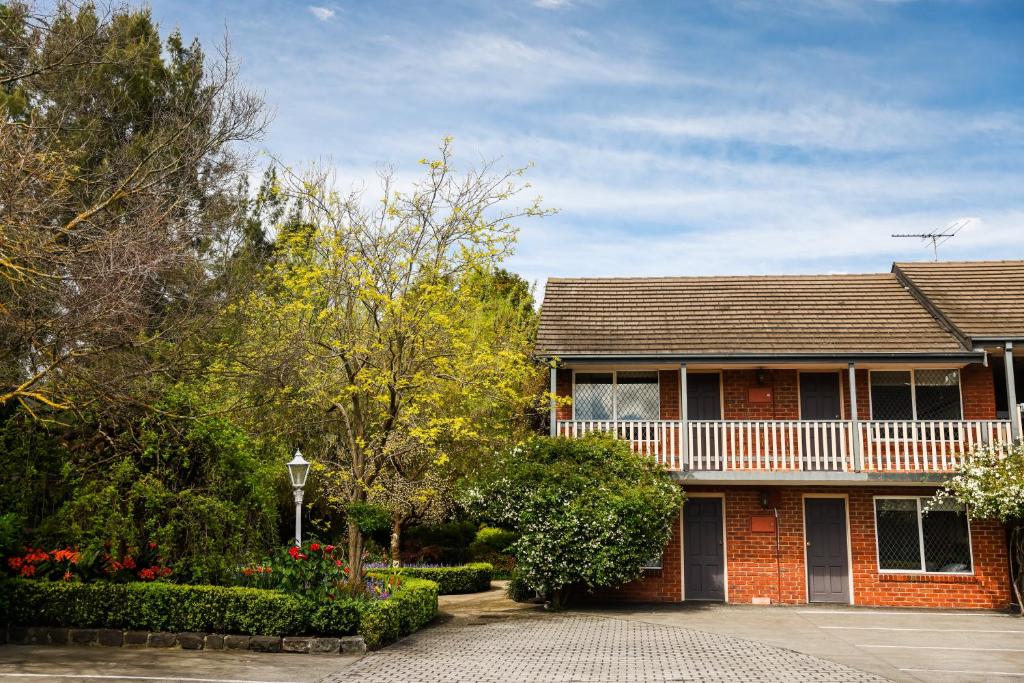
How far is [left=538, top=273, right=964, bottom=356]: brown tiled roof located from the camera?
63.3 feet

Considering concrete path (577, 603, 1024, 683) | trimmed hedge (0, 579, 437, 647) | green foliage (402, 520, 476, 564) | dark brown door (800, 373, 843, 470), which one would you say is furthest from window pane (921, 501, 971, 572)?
trimmed hedge (0, 579, 437, 647)

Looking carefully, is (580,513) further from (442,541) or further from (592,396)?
(442,541)

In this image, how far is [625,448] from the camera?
1775cm

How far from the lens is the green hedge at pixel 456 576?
64.4 ft

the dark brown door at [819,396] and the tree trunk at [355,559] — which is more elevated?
the dark brown door at [819,396]

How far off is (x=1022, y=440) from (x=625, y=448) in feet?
25.9

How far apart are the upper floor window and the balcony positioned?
317 mm

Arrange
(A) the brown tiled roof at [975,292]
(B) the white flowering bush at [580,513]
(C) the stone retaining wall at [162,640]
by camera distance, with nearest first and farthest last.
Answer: (C) the stone retaining wall at [162,640]
(B) the white flowering bush at [580,513]
(A) the brown tiled roof at [975,292]

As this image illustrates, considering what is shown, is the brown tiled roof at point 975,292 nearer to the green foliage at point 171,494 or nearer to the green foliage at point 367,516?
the green foliage at point 367,516

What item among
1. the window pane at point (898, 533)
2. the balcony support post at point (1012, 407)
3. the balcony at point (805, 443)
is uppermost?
the balcony support post at point (1012, 407)

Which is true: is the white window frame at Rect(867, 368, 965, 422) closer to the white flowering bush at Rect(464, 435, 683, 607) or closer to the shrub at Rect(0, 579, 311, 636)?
the white flowering bush at Rect(464, 435, 683, 607)

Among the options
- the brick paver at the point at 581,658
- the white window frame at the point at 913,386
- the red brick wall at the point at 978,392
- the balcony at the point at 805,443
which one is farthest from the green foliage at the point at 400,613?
the red brick wall at the point at 978,392

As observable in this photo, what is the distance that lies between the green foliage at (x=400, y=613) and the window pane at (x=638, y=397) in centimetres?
634

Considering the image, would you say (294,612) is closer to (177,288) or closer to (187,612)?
(187,612)
